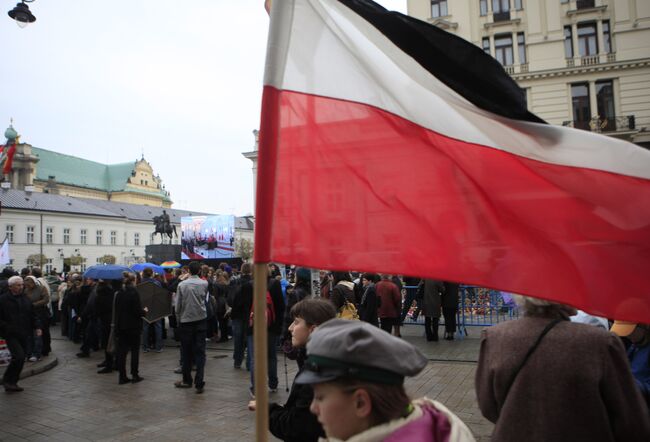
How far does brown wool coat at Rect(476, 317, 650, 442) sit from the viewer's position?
2.12m

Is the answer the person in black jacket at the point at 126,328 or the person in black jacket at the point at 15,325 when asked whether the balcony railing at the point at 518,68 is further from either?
the person in black jacket at the point at 15,325

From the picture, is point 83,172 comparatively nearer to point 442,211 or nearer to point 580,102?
point 580,102

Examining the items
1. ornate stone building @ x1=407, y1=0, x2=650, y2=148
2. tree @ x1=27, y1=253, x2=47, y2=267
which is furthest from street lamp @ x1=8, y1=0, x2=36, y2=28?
tree @ x1=27, y1=253, x2=47, y2=267

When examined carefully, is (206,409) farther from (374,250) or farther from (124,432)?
(374,250)

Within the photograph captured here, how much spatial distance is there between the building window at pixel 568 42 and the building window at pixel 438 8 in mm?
7836

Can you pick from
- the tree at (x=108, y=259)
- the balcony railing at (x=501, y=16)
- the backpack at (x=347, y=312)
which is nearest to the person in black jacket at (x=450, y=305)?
the backpack at (x=347, y=312)

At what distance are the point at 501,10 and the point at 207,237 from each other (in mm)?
25532

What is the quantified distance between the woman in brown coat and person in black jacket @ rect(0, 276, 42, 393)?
342 inches

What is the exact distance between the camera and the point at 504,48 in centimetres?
3192

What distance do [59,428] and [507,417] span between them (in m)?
6.23

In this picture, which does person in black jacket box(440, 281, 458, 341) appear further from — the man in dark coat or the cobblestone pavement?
the cobblestone pavement

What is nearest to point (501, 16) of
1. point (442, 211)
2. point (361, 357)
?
point (442, 211)

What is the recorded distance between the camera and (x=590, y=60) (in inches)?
1185

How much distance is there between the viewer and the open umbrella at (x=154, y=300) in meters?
11.6
